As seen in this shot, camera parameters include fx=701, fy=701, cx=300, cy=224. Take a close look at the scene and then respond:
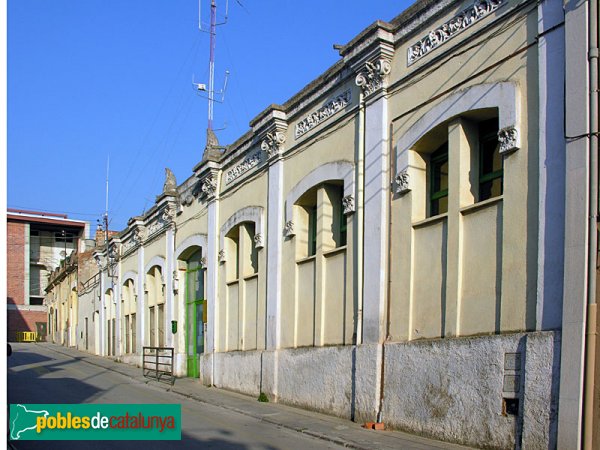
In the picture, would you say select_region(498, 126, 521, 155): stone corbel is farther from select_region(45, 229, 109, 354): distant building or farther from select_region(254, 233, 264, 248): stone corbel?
select_region(45, 229, 109, 354): distant building

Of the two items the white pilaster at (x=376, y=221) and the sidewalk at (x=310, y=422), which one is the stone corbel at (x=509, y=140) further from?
the sidewalk at (x=310, y=422)

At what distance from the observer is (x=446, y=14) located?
10.5 m

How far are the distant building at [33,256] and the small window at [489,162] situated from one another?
55.8m

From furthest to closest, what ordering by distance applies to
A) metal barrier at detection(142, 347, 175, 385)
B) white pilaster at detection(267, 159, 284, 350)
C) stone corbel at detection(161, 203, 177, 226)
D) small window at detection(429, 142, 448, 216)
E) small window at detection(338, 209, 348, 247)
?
stone corbel at detection(161, 203, 177, 226) → metal barrier at detection(142, 347, 175, 385) → white pilaster at detection(267, 159, 284, 350) → small window at detection(338, 209, 348, 247) → small window at detection(429, 142, 448, 216)

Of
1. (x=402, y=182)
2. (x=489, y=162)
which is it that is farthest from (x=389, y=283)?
(x=489, y=162)

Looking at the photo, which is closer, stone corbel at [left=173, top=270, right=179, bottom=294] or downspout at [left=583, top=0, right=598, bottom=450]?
downspout at [left=583, top=0, right=598, bottom=450]

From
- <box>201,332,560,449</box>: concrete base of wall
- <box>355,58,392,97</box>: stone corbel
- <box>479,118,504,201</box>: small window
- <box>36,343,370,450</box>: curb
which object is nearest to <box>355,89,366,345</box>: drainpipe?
<box>355,58,392,97</box>: stone corbel

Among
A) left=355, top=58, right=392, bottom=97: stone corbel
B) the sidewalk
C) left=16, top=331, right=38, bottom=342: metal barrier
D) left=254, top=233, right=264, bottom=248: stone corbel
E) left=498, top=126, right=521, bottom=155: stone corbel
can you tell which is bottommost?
left=16, top=331, right=38, bottom=342: metal barrier

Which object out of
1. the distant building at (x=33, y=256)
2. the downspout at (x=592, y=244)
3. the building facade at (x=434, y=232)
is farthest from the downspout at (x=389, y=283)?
the distant building at (x=33, y=256)

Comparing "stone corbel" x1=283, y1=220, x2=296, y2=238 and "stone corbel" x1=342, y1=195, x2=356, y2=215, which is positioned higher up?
"stone corbel" x1=342, y1=195, x2=356, y2=215

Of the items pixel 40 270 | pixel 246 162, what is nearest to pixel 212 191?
pixel 246 162

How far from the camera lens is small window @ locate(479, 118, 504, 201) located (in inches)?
388

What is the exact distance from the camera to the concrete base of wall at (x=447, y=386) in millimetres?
8266

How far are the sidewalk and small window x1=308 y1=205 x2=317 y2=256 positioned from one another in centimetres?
326
